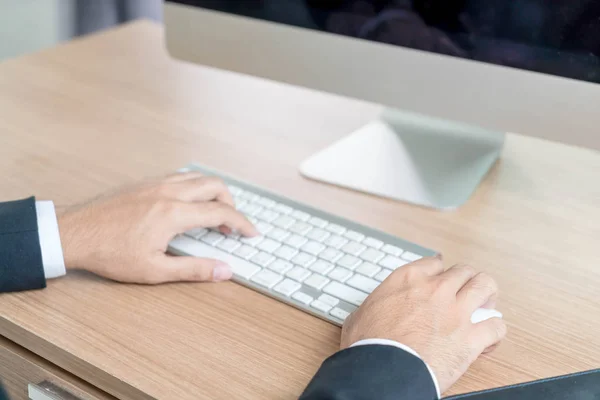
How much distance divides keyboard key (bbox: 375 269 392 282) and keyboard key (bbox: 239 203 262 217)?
6.3 inches

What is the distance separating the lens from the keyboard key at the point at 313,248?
669mm

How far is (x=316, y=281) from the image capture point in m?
0.63

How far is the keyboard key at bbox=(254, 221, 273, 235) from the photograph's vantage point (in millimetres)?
705

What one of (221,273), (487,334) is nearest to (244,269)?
(221,273)

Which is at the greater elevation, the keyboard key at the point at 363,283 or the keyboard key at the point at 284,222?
the keyboard key at the point at 284,222

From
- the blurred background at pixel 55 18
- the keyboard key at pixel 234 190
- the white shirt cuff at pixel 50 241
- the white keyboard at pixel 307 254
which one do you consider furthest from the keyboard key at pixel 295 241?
the blurred background at pixel 55 18

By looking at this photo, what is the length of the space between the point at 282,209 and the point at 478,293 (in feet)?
0.77

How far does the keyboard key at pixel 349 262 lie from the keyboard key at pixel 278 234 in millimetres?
67

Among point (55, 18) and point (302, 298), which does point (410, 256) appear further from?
point (55, 18)

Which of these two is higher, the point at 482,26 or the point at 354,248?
the point at 482,26

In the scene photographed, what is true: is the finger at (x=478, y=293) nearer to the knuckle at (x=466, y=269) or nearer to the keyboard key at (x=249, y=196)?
the knuckle at (x=466, y=269)

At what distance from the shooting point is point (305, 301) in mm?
612

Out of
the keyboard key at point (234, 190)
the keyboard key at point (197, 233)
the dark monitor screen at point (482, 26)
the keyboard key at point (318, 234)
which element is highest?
the dark monitor screen at point (482, 26)

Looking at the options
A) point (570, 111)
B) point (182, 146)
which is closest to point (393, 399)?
point (570, 111)
